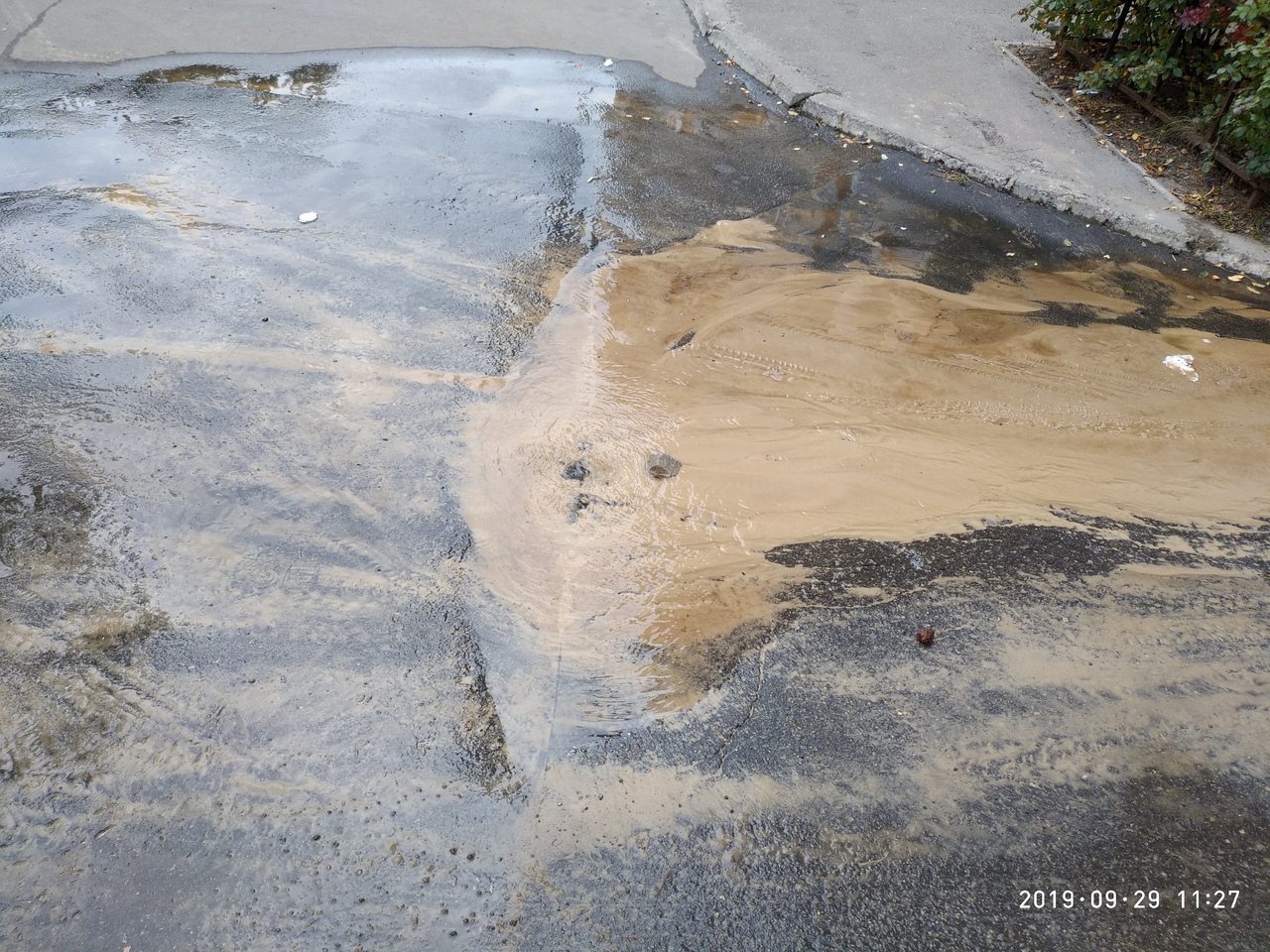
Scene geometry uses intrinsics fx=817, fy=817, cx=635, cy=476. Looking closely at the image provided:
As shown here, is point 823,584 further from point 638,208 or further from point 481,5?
point 481,5

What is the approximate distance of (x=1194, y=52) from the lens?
263 inches

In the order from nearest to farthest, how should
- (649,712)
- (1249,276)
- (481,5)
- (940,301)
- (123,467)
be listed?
(649,712) → (123,467) → (940,301) → (1249,276) → (481,5)

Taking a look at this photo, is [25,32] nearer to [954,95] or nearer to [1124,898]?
[954,95]

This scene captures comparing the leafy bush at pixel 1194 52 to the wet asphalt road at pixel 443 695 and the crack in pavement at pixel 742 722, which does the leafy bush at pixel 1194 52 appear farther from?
the crack in pavement at pixel 742 722

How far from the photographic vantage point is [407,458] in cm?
377

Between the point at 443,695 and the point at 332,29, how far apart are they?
743 cm

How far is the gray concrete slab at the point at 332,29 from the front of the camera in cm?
722

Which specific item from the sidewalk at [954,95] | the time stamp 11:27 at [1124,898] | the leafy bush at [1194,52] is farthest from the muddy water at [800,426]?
the leafy bush at [1194,52]

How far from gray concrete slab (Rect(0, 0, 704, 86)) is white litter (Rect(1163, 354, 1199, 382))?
4.87 meters

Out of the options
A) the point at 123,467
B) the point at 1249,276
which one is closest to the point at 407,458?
the point at 123,467

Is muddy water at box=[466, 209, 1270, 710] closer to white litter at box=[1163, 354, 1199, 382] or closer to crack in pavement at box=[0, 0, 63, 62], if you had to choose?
white litter at box=[1163, 354, 1199, 382]

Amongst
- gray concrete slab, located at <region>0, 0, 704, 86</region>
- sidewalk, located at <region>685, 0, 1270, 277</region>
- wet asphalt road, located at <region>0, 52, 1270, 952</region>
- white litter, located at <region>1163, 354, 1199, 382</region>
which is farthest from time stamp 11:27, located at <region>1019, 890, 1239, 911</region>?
gray concrete slab, located at <region>0, 0, 704, 86</region>

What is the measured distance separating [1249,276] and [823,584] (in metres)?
4.30

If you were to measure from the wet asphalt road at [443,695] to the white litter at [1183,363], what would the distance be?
0.57m
